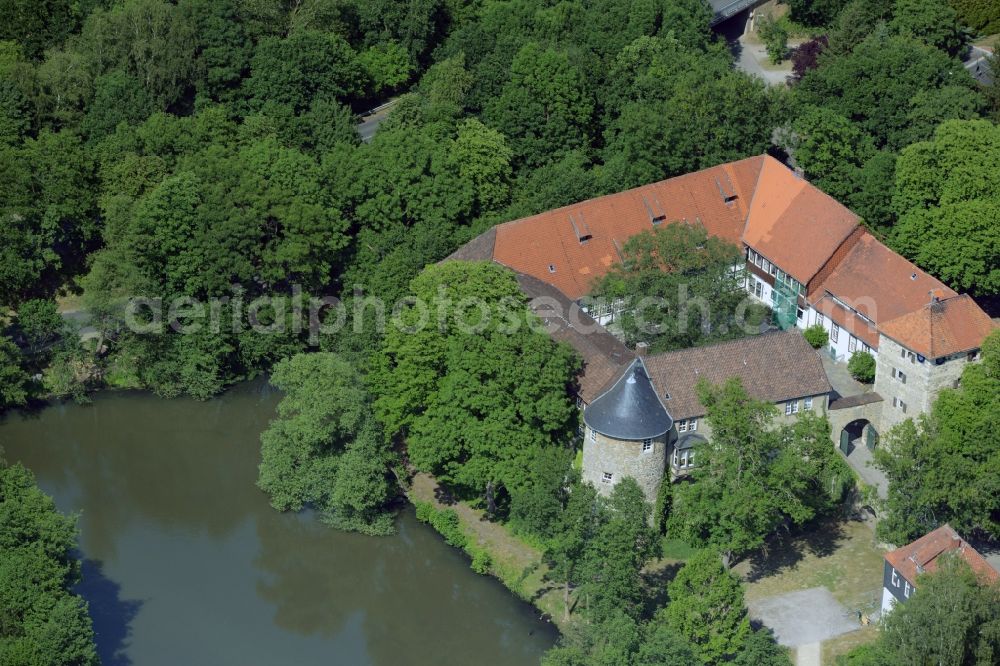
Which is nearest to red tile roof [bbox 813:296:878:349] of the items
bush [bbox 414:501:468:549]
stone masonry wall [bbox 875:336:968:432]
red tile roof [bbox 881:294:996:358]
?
stone masonry wall [bbox 875:336:968:432]

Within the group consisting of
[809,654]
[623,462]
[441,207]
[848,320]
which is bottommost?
[809,654]

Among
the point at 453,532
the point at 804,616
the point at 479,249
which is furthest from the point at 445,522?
the point at 804,616

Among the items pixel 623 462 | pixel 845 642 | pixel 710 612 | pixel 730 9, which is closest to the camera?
pixel 710 612

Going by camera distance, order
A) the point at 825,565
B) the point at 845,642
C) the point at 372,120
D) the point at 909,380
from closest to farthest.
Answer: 1. the point at 845,642
2. the point at 825,565
3. the point at 909,380
4. the point at 372,120

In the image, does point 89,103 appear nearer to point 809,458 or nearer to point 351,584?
point 351,584

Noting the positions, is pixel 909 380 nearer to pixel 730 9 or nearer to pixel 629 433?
pixel 629 433

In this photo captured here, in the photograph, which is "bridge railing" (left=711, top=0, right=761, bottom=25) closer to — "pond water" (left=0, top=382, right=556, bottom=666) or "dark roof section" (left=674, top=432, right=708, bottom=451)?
"pond water" (left=0, top=382, right=556, bottom=666)

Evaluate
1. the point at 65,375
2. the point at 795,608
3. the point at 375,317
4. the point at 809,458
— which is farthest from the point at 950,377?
the point at 65,375
